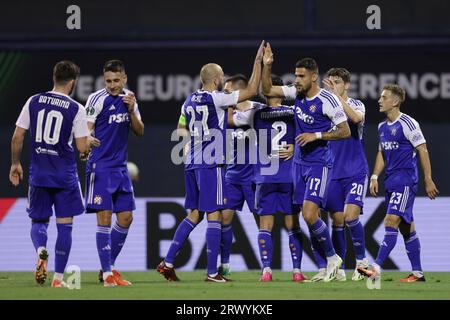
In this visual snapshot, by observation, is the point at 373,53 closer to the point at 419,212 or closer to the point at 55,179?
the point at 419,212

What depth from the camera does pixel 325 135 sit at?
10914mm

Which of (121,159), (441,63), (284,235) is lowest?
(284,235)

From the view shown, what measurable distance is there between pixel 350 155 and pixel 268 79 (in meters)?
1.46

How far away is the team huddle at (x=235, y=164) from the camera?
33.7 feet

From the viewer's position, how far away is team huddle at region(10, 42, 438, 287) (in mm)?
10281

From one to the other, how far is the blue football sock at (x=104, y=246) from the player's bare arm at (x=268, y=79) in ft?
6.74

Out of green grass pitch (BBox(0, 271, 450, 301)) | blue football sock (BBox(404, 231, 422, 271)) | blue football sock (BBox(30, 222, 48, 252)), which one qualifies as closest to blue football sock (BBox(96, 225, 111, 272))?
green grass pitch (BBox(0, 271, 450, 301))

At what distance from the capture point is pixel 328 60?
51.1ft

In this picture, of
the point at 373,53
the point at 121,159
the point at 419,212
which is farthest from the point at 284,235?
the point at 121,159

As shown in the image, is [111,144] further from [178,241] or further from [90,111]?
[178,241]

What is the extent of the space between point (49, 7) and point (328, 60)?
12.6 ft

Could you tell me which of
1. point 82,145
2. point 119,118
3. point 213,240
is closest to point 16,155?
point 82,145

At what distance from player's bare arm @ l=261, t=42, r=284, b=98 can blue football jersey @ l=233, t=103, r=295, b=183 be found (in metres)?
0.22

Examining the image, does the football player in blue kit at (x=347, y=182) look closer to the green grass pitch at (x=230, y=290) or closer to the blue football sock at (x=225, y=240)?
the green grass pitch at (x=230, y=290)
